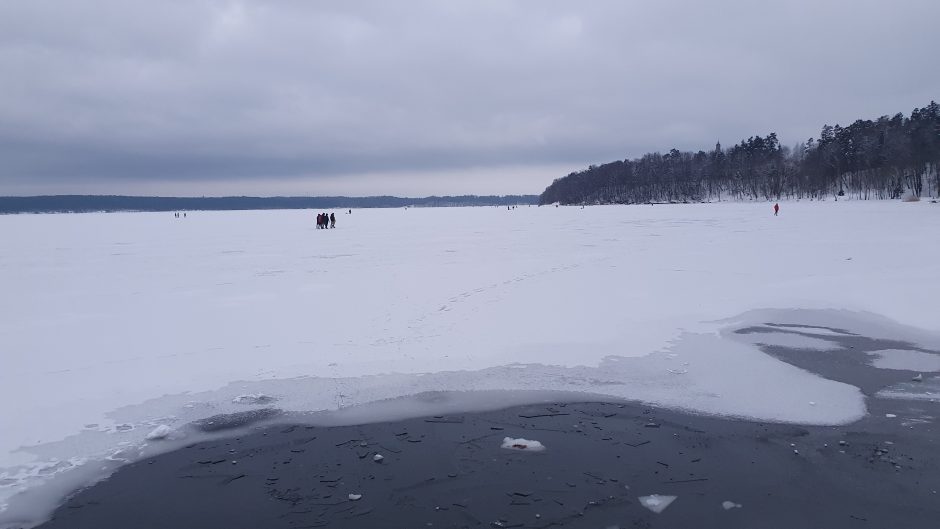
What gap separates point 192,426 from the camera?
5.54 metres

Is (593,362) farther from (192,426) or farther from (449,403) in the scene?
(192,426)

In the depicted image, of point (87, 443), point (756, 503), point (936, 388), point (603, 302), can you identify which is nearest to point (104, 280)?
point (87, 443)

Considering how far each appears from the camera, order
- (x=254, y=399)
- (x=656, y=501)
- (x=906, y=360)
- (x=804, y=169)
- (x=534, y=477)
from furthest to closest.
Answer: (x=804, y=169) → (x=906, y=360) → (x=254, y=399) → (x=534, y=477) → (x=656, y=501)

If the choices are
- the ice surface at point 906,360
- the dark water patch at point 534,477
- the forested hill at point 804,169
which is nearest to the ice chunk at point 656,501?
the dark water patch at point 534,477

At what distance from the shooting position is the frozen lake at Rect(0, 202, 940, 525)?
19.4 ft

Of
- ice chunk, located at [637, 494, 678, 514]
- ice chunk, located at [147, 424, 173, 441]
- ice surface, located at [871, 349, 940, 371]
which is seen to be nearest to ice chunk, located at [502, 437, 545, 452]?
ice chunk, located at [637, 494, 678, 514]

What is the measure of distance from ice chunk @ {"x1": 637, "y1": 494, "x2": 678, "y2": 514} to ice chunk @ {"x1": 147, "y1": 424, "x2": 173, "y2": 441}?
13.8 feet

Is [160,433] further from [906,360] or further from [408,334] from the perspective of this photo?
[906,360]

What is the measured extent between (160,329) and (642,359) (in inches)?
287

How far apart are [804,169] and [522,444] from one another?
91.3 meters

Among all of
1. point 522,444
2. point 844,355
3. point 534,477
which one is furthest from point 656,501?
point 844,355

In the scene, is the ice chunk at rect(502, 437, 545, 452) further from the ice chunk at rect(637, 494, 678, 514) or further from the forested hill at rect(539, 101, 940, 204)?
the forested hill at rect(539, 101, 940, 204)

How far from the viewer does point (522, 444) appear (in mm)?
5039

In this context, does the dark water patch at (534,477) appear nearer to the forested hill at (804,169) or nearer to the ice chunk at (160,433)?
the ice chunk at (160,433)
